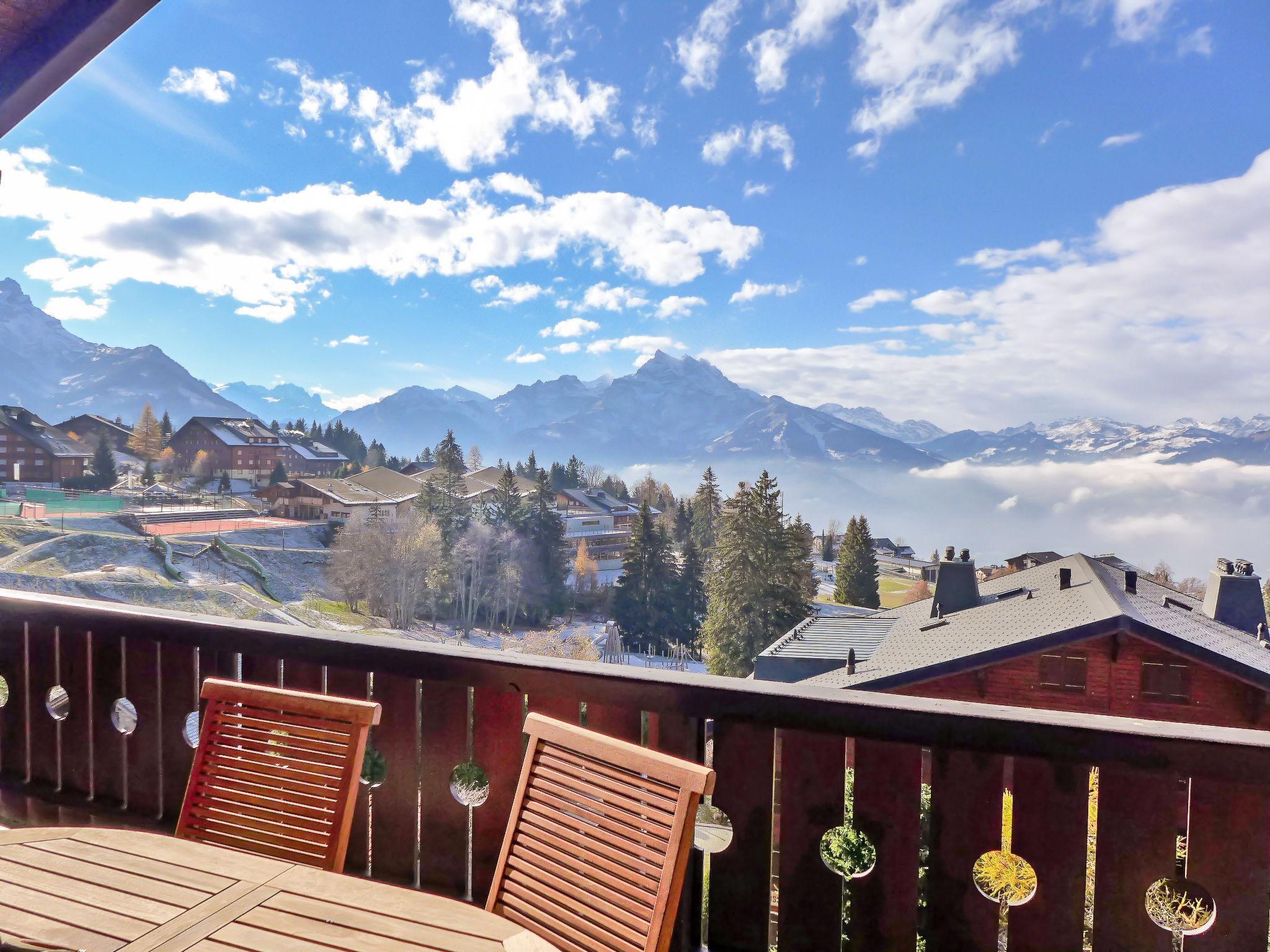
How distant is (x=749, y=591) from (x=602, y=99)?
508 inches

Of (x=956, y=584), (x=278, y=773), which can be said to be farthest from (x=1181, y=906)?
(x=956, y=584)

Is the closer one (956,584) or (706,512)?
(956,584)

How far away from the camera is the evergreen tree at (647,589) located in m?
16.7

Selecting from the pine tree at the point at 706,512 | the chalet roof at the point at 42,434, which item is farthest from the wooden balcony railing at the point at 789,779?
the pine tree at the point at 706,512

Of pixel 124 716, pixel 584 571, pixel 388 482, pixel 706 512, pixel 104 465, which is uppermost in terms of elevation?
pixel 104 465

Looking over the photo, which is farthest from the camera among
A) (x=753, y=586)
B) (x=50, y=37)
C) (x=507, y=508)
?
(x=507, y=508)

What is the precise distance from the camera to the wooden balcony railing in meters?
1.05

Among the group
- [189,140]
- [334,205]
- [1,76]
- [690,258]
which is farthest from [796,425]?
[1,76]

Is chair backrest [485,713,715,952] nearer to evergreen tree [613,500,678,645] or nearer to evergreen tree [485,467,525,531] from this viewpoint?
evergreen tree [613,500,678,645]

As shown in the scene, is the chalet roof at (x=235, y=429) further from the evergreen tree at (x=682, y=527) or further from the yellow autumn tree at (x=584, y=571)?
the evergreen tree at (x=682, y=527)

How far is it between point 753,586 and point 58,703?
13.9 metres

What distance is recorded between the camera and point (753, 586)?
15.1 m

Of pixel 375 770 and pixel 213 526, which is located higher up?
pixel 375 770

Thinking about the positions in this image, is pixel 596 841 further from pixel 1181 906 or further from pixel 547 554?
pixel 547 554
